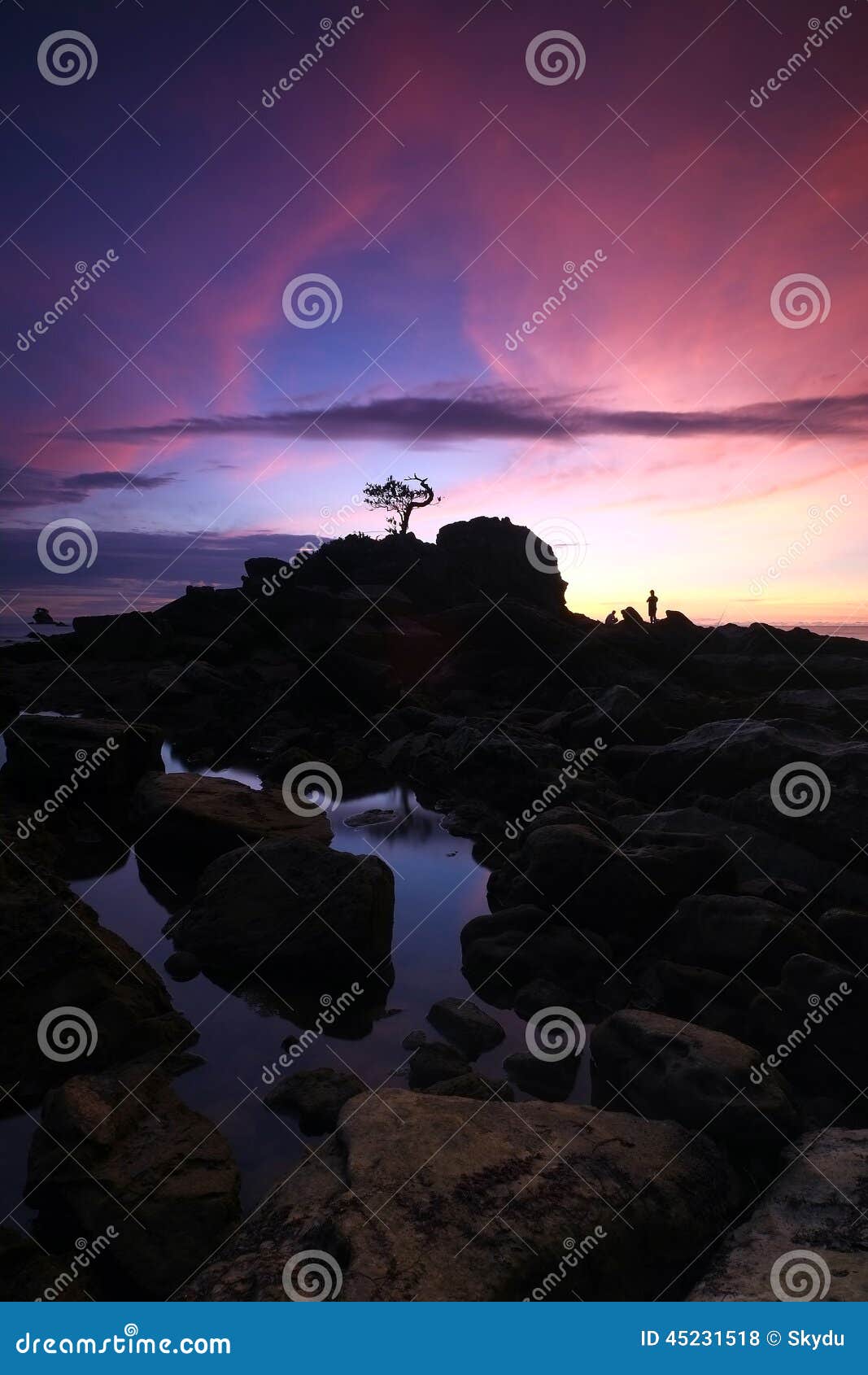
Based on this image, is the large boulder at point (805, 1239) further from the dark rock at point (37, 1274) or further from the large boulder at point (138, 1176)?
the dark rock at point (37, 1274)

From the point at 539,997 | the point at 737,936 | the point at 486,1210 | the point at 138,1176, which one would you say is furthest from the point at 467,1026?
the point at 138,1176

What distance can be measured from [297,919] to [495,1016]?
2338mm

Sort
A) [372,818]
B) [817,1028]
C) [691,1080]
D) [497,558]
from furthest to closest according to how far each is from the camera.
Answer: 1. [497,558]
2. [372,818]
3. [817,1028]
4. [691,1080]

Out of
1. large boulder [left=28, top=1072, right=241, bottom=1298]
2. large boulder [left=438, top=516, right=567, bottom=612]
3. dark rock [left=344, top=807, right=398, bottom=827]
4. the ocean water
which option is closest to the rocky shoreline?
large boulder [left=28, top=1072, right=241, bottom=1298]

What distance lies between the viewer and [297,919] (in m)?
8.66

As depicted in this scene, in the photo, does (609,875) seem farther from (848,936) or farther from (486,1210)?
(486,1210)

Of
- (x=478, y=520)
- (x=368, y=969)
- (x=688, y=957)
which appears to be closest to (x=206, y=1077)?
(x=368, y=969)

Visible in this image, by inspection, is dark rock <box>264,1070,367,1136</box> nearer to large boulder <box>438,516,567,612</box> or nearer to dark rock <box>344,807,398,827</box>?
dark rock <box>344,807,398,827</box>

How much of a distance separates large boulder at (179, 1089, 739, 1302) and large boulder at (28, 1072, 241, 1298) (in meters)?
0.46

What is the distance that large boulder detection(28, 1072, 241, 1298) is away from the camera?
4637 millimetres

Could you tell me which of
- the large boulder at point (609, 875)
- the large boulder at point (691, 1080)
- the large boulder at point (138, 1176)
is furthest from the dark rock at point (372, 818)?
the large boulder at point (138, 1176)

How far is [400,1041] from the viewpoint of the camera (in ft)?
24.4

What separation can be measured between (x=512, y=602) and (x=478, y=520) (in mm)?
15368

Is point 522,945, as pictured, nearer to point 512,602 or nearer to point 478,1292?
point 478,1292
